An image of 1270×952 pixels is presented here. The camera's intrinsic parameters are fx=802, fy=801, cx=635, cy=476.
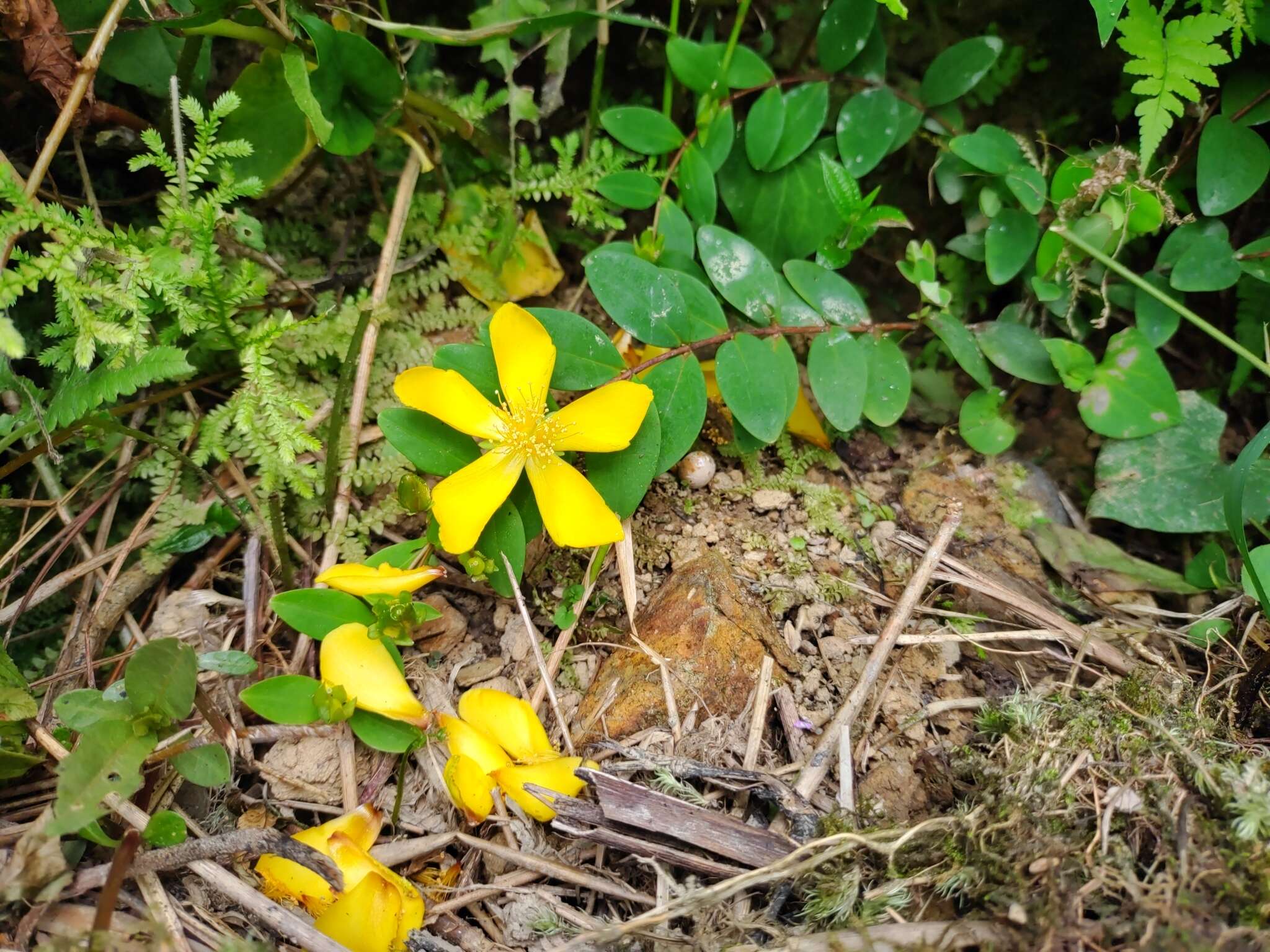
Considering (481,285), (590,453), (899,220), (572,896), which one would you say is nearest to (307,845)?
(572,896)

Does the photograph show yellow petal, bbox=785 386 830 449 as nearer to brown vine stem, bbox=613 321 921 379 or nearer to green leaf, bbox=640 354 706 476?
brown vine stem, bbox=613 321 921 379

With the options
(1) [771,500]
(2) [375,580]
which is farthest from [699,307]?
(2) [375,580]

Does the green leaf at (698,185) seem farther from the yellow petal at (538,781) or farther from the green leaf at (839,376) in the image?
the yellow petal at (538,781)

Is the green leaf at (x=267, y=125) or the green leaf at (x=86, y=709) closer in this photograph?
the green leaf at (x=86, y=709)

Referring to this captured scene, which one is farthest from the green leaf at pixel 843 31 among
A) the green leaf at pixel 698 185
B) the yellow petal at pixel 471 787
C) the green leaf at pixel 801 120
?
the yellow petal at pixel 471 787

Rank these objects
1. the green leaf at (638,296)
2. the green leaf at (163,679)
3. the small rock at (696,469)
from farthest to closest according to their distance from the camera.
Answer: the small rock at (696,469), the green leaf at (638,296), the green leaf at (163,679)

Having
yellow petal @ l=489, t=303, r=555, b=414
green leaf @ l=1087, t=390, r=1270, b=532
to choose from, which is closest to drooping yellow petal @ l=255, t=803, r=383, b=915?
yellow petal @ l=489, t=303, r=555, b=414
